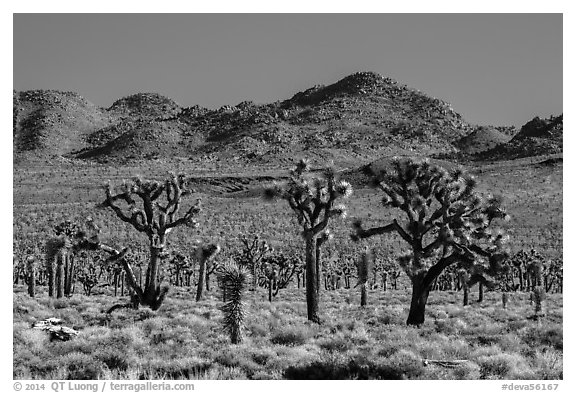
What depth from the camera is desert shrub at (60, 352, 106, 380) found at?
1376 centimetres

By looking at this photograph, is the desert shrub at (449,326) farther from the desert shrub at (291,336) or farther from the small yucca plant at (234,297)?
the small yucca plant at (234,297)

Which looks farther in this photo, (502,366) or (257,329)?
(257,329)

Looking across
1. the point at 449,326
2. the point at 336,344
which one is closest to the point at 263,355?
the point at 336,344

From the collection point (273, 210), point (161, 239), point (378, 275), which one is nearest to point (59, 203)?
point (273, 210)

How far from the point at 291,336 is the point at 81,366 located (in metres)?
6.33

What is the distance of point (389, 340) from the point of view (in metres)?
17.9

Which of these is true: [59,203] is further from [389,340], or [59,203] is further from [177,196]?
[389,340]

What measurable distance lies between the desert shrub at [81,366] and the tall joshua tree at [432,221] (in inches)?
433

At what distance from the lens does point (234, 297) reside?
18.5m

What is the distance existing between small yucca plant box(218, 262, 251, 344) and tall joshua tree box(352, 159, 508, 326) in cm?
569

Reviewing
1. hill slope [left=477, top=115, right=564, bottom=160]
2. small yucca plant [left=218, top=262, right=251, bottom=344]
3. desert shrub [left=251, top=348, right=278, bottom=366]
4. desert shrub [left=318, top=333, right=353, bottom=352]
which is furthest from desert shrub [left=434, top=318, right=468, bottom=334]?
hill slope [left=477, top=115, right=564, bottom=160]

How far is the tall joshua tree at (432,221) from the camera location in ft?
72.5

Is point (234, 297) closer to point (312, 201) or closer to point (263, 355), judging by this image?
point (263, 355)

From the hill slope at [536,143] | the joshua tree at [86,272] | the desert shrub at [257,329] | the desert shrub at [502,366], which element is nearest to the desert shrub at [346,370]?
the desert shrub at [502,366]
